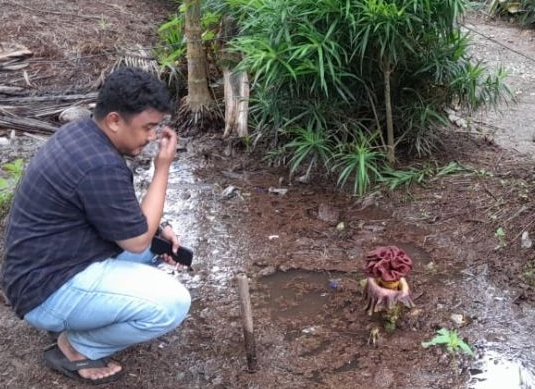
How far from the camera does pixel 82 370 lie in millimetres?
2947

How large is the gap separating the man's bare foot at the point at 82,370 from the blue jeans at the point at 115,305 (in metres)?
0.15

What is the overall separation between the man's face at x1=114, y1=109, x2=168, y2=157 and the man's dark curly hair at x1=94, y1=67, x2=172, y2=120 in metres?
0.02

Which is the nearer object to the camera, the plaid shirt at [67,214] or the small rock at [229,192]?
the plaid shirt at [67,214]

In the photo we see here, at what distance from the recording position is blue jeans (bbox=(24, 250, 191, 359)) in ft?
8.75

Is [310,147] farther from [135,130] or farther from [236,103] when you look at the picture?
[135,130]

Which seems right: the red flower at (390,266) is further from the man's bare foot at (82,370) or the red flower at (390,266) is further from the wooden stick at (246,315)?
the man's bare foot at (82,370)

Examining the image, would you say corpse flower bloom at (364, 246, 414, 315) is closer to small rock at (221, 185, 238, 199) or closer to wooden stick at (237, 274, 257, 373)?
wooden stick at (237, 274, 257, 373)

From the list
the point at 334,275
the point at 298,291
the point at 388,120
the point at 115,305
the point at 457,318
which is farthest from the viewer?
the point at 388,120

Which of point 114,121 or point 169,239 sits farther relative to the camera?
point 169,239

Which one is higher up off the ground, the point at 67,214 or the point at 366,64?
the point at 366,64

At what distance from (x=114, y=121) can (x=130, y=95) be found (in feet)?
0.44

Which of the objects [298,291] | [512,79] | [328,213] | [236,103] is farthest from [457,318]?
[512,79]

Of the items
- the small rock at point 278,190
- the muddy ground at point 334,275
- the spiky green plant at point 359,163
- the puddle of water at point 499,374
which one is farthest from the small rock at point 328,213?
the puddle of water at point 499,374

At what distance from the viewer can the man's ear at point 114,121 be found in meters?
2.54
